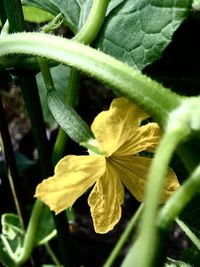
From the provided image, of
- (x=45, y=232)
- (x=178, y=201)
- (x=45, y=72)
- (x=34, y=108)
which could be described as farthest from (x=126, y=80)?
(x=45, y=232)

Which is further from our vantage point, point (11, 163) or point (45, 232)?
point (45, 232)

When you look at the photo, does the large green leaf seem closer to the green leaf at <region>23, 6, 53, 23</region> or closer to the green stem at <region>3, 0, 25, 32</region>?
the green stem at <region>3, 0, 25, 32</region>

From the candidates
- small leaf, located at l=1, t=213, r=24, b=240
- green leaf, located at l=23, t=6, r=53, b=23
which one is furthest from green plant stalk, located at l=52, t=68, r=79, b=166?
green leaf, located at l=23, t=6, r=53, b=23

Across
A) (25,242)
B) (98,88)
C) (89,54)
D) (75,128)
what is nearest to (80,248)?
(98,88)

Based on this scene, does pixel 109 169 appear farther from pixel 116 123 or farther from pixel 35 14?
pixel 35 14

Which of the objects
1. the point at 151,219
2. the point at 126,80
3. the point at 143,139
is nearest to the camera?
the point at 151,219

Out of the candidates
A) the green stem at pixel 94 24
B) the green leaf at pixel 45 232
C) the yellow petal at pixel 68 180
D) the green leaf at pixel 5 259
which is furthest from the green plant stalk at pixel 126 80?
the green leaf at pixel 45 232

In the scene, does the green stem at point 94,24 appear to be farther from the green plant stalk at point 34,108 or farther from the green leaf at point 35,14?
the green leaf at point 35,14
